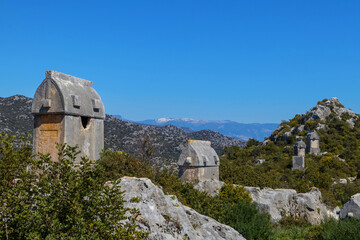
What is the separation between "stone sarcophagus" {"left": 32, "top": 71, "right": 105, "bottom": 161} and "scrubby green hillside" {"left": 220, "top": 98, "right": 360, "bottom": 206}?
1212 centimetres

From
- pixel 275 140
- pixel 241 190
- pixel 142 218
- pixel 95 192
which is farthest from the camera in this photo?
pixel 275 140

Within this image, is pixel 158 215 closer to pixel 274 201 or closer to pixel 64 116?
pixel 64 116

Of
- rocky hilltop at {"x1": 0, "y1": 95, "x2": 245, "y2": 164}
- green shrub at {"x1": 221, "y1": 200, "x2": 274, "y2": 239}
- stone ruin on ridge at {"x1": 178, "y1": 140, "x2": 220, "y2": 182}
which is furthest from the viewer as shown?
rocky hilltop at {"x1": 0, "y1": 95, "x2": 245, "y2": 164}

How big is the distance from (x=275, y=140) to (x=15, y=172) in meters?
51.9

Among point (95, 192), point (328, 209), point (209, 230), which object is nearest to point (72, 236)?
point (95, 192)

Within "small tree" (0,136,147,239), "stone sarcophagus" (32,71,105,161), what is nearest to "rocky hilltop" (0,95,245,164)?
"stone sarcophagus" (32,71,105,161)

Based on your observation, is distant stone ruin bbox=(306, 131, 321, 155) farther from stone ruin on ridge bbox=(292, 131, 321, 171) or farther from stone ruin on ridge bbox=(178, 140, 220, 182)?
stone ruin on ridge bbox=(178, 140, 220, 182)

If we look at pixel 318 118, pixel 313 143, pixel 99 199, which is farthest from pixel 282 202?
pixel 318 118

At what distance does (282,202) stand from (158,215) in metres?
10.7

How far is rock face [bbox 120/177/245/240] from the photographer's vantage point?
24.2ft

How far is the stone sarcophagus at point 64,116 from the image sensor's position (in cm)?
956

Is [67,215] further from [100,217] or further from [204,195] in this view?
[204,195]

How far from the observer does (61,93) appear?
9539 mm

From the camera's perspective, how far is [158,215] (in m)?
7.65
